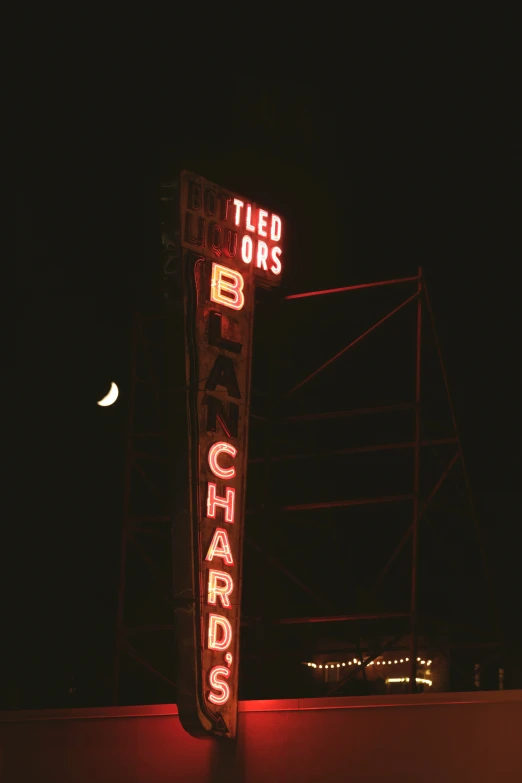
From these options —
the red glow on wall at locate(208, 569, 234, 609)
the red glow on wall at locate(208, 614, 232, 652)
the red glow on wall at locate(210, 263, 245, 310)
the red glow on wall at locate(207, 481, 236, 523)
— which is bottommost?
the red glow on wall at locate(208, 614, 232, 652)

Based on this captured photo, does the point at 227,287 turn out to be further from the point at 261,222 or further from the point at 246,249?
the point at 261,222

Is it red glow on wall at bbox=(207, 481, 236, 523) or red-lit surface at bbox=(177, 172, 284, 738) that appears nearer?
red-lit surface at bbox=(177, 172, 284, 738)

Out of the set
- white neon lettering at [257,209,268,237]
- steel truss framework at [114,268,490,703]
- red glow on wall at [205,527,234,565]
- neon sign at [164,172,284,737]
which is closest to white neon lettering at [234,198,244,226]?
neon sign at [164,172,284,737]

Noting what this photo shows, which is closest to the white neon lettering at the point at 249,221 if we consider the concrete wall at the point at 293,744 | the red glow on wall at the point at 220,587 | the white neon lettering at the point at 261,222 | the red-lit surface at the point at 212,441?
the red-lit surface at the point at 212,441

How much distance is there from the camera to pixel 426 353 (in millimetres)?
27969

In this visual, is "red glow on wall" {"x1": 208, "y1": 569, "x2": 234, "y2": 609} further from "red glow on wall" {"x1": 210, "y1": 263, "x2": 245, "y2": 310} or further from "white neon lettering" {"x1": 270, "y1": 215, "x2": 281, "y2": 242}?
"white neon lettering" {"x1": 270, "y1": 215, "x2": 281, "y2": 242}

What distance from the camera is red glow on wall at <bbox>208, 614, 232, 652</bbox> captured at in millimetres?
17875

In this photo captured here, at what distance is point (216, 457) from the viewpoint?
18.6 m

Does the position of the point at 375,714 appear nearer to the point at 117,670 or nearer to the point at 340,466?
the point at 117,670

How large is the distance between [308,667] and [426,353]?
8.28m

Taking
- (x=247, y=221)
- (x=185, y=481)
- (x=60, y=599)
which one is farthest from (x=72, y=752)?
(x=60, y=599)

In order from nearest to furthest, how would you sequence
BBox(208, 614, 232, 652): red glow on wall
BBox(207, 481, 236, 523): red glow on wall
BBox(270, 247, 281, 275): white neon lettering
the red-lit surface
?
the red-lit surface < BBox(208, 614, 232, 652): red glow on wall < BBox(207, 481, 236, 523): red glow on wall < BBox(270, 247, 281, 275): white neon lettering

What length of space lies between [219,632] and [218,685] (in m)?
0.72

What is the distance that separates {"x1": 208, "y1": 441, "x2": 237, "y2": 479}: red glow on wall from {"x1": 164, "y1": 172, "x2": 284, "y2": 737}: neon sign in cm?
1
